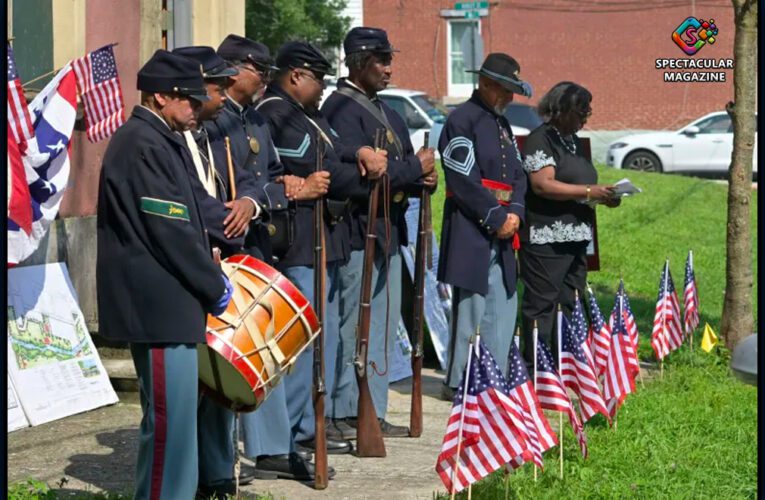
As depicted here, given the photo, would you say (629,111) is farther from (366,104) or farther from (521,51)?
(366,104)

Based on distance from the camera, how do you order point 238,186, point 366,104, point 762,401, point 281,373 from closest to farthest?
point 762,401 → point 281,373 → point 238,186 → point 366,104

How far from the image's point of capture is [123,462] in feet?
24.0

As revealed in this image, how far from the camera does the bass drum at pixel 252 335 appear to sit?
5707mm

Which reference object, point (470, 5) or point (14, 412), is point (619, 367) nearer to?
point (14, 412)

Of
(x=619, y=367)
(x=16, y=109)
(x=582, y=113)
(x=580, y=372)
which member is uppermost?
(x=16, y=109)

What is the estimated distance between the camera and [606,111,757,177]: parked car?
28.5 m

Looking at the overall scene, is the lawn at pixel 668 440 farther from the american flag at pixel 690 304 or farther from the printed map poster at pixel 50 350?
the printed map poster at pixel 50 350

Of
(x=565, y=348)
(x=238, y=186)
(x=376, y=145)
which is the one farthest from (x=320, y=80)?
(x=565, y=348)

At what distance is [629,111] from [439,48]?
5408mm

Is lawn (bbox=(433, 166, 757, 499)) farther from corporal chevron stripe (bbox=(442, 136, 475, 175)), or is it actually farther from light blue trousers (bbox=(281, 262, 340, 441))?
corporal chevron stripe (bbox=(442, 136, 475, 175))

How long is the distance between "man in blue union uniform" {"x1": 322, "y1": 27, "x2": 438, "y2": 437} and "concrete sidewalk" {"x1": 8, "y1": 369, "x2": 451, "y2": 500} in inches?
14.2

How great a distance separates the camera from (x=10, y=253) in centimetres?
826

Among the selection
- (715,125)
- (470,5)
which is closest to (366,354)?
(715,125)

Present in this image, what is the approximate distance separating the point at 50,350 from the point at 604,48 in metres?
31.1
